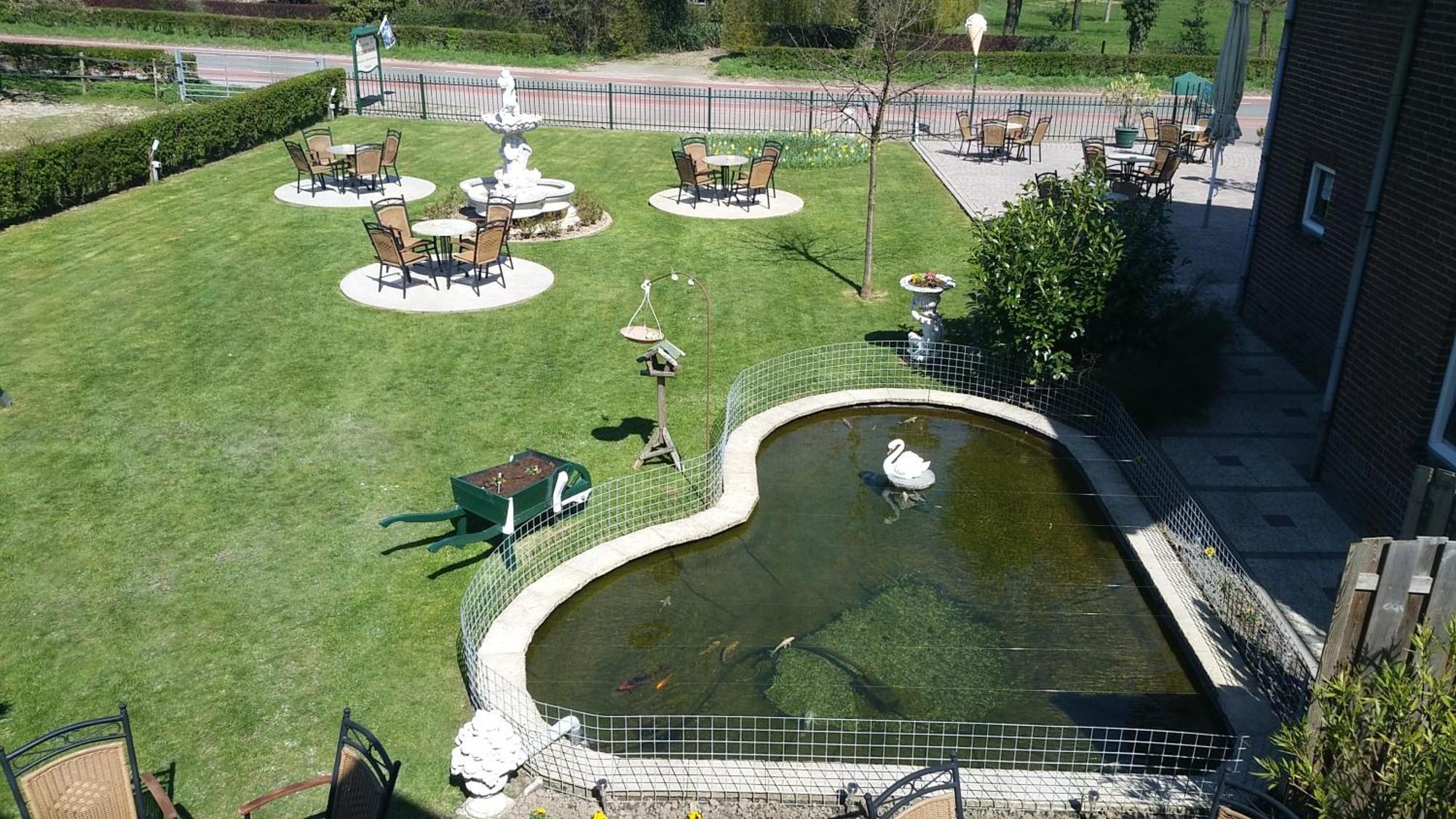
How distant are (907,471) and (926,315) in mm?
3595

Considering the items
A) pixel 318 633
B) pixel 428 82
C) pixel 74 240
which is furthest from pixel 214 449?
pixel 428 82

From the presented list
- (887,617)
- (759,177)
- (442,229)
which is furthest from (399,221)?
(887,617)

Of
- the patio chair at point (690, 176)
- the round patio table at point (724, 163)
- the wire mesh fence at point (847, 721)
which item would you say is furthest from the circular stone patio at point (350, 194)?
the wire mesh fence at point (847, 721)

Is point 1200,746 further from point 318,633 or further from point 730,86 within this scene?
point 730,86

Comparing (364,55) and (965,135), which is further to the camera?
(364,55)

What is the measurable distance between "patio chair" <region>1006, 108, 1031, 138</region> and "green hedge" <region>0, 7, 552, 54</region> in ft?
67.4

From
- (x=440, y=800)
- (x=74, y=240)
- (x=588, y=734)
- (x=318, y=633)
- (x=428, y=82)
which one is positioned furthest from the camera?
(x=428, y=82)

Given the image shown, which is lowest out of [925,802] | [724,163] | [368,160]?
[925,802]

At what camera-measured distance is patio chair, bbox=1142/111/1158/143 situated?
24900mm

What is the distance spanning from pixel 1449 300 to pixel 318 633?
9.49m

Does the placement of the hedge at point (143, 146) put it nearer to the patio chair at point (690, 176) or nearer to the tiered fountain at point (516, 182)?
the tiered fountain at point (516, 182)

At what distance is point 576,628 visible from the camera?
866cm

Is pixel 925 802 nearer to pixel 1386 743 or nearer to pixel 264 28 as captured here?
pixel 1386 743

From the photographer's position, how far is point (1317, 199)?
13422 mm
